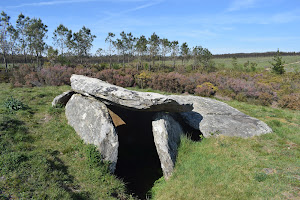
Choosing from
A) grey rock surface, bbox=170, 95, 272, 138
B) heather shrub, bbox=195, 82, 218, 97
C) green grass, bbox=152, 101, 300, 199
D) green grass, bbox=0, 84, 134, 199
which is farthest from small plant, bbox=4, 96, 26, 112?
heather shrub, bbox=195, 82, 218, 97

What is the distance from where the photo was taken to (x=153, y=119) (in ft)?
25.2

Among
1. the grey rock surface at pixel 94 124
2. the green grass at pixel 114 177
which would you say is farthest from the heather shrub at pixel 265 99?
the grey rock surface at pixel 94 124

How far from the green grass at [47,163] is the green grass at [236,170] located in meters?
1.89

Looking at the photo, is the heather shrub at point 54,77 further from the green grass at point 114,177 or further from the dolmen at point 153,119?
the green grass at point 114,177

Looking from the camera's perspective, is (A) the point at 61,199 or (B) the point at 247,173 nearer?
(A) the point at 61,199

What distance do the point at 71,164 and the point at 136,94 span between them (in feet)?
10.6

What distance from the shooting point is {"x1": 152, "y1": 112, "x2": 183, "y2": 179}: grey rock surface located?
6430 millimetres

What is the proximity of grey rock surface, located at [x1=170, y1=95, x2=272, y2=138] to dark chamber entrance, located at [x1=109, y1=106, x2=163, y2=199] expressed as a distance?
86.7 inches

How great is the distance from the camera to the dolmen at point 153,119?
6636 mm

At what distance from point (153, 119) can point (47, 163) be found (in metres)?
3.93

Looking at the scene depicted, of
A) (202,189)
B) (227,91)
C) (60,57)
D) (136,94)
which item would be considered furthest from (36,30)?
(202,189)

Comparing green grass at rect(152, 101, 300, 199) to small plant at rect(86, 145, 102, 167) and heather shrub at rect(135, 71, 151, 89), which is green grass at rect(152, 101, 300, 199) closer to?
small plant at rect(86, 145, 102, 167)

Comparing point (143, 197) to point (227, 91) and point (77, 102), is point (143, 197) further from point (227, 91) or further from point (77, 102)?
point (227, 91)

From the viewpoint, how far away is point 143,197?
6.03 m
